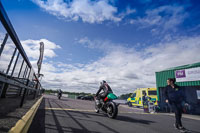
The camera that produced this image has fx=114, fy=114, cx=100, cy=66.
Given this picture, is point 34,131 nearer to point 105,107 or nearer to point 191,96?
point 105,107

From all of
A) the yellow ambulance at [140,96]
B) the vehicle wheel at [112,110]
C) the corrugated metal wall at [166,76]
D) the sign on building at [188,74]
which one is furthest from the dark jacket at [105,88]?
the corrugated metal wall at [166,76]

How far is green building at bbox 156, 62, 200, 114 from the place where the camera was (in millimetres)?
11303

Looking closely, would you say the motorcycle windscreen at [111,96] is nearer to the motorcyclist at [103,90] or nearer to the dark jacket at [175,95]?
the motorcyclist at [103,90]

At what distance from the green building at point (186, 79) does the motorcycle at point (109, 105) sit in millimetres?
9421

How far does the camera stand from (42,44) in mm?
16922

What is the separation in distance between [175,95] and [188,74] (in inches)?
390

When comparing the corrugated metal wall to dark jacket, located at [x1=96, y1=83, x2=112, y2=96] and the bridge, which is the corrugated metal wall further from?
dark jacket, located at [x1=96, y1=83, x2=112, y2=96]

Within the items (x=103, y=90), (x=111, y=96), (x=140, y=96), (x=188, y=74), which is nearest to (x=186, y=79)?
(x=188, y=74)

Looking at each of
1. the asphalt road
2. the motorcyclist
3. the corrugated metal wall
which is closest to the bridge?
the asphalt road

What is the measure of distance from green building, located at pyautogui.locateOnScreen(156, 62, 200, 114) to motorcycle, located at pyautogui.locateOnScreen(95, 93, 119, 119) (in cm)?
942

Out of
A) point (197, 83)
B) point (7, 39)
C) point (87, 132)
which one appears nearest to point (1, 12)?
point (7, 39)

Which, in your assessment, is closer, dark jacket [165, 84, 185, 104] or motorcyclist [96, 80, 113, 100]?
dark jacket [165, 84, 185, 104]

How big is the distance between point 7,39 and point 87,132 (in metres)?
3.01

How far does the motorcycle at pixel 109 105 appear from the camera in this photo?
15.9 ft
